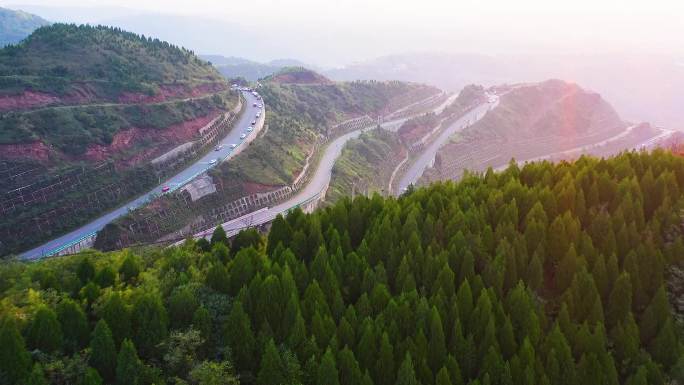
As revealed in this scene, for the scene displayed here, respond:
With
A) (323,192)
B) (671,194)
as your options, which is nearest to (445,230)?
(671,194)

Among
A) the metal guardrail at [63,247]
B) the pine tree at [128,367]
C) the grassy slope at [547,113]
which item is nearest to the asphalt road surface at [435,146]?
the grassy slope at [547,113]

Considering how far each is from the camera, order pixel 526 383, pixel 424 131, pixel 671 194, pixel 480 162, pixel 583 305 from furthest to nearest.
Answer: pixel 424 131
pixel 480 162
pixel 671 194
pixel 583 305
pixel 526 383

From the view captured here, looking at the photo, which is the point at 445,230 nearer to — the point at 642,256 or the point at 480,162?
the point at 642,256

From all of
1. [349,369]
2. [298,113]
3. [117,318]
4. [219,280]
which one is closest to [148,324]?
[117,318]

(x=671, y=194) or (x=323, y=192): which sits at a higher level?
(x=671, y=194)

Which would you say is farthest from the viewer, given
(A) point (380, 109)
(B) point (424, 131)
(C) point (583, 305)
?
(A) point (380, 109)

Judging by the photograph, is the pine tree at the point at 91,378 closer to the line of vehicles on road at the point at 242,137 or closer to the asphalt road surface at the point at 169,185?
the asphalt road surface at the point at 169,185

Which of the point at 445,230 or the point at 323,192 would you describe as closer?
the point at 445,230

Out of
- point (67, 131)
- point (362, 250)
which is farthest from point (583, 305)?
point (67, 131)

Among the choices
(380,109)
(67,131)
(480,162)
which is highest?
(67,131)
